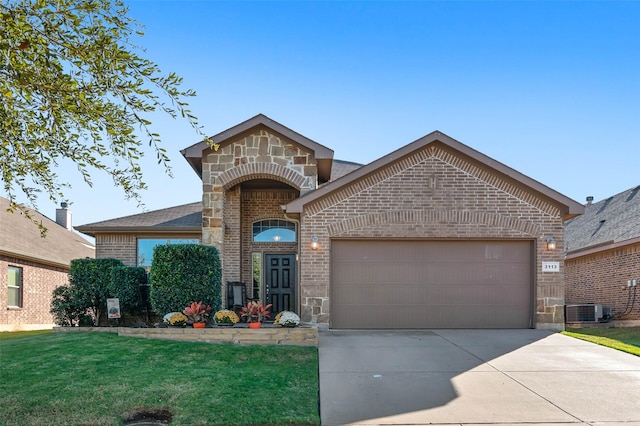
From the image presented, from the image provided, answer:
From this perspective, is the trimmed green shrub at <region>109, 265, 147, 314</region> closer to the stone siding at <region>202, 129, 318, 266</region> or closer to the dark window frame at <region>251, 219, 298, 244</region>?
the stone siding at <region>202, 129, 318, 266</region>

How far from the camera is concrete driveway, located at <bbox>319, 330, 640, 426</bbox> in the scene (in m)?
6.34

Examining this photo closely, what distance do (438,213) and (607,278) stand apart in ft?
27.3

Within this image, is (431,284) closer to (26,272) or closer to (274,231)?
(274,231)

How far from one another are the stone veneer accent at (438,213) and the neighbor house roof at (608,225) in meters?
4.48

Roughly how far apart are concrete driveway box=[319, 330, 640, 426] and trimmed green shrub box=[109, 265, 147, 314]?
5.42 metres

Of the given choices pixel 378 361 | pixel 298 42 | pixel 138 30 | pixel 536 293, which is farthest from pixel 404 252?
pixel 138 30

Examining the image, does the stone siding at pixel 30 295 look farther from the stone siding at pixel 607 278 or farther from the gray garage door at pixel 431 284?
the stone siding at pixel 607 278

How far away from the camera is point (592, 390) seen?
7430 millimetres

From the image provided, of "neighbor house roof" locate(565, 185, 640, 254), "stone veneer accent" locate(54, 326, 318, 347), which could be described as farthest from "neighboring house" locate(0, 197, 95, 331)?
"neighbor house roof" locate(565, 185, 640, 254)

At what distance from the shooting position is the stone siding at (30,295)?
711 inches

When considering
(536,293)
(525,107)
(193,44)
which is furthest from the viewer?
(525,107)

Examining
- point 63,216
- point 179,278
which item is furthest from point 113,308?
point 63,216

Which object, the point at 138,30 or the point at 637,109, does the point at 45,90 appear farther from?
the point at 637,109

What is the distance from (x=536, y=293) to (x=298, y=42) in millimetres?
8933
